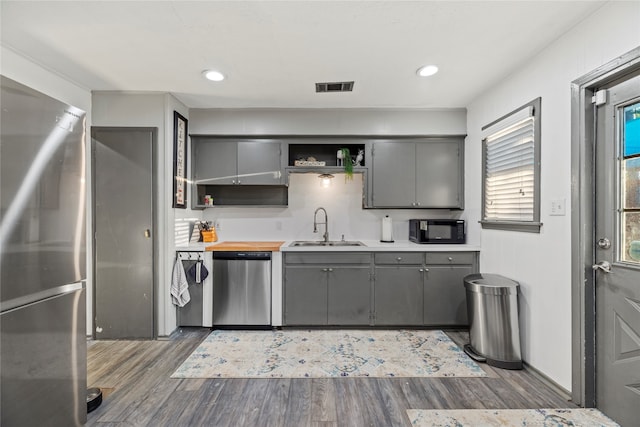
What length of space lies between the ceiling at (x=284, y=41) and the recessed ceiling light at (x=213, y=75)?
0.07 metres

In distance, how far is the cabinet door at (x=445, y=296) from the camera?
122 inches

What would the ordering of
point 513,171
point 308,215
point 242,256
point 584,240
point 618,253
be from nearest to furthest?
point 618,253
point 584,240
point 513,171
point 242,256
point 308,215

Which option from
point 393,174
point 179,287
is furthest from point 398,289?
point 179,287

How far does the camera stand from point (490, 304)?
2391mm

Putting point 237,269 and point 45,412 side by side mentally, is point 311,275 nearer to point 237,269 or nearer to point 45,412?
point 237,269

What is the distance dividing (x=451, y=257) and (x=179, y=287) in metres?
2.91

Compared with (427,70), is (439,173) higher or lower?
lower

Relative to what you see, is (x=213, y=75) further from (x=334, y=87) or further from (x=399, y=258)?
(x=399, y=258)

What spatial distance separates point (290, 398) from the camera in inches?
78.7

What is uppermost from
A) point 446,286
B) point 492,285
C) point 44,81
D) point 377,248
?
point 44,81

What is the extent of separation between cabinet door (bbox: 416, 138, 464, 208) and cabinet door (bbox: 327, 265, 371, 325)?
3.86ft

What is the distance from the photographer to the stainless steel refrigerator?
122 centimetres

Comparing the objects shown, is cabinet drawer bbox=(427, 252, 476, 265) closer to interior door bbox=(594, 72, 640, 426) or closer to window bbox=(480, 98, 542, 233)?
window bbox=(480, 98, 542, 233)

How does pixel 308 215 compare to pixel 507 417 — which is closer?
pixel 507 417
